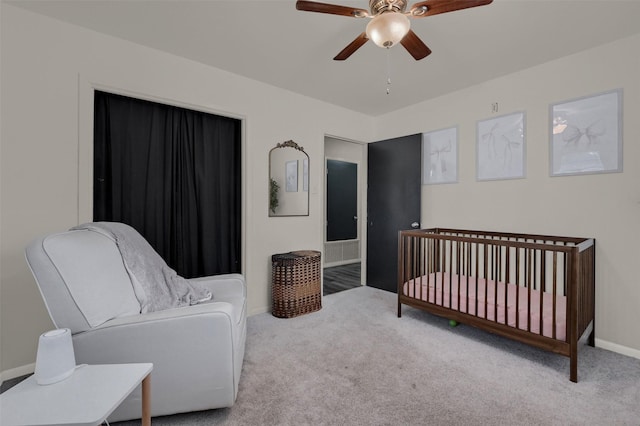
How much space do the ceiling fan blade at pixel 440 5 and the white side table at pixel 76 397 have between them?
1.99 metres

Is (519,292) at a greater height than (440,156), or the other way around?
(440,156)

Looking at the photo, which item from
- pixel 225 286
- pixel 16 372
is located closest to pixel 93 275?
pixel 225 286

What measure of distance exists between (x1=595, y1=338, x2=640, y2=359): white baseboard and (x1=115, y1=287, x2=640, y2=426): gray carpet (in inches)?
2.6

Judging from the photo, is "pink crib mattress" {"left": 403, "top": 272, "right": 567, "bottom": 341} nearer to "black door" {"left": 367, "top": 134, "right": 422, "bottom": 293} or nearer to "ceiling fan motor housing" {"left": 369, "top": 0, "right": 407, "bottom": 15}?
"black door" {"left": 367, "top": 134, "right": 422, "bottom": 293}

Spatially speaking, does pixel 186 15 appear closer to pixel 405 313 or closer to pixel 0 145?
pixel 0 145

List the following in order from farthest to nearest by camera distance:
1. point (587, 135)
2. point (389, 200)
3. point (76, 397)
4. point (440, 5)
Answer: point (389, 200), point (587, 135), point (440, 5), point (76, 397)

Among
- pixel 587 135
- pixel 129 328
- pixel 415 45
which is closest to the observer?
pixel 129 328

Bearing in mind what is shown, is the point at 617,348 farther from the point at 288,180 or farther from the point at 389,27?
the point at 288,180

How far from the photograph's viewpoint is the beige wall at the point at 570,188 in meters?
2.08

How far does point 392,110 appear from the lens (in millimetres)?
3707

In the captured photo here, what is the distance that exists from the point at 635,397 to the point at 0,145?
4.07m

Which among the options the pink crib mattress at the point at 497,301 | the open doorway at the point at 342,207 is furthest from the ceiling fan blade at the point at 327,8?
the open doorway at the point at 342,207

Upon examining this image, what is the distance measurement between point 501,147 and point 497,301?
1.51 meters

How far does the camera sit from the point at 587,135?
7.40ft
